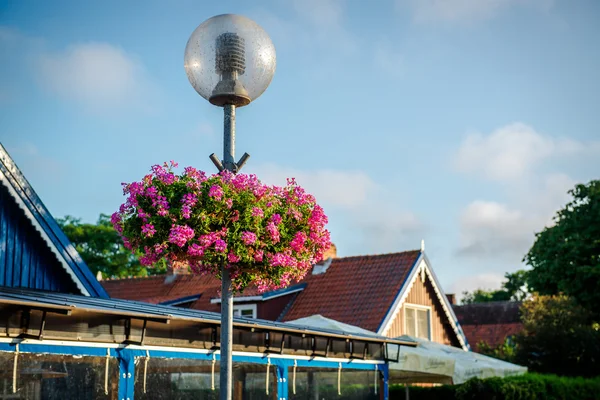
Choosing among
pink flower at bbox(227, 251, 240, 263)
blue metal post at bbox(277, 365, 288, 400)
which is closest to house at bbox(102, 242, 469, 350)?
blue metal post at bbox(277, 365, 288, 400)

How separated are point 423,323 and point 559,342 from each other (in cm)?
839

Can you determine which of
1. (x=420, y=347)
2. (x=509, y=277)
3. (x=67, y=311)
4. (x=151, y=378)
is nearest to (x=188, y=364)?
(x=151, y=378)

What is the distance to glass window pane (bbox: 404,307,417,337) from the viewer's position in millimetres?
31875

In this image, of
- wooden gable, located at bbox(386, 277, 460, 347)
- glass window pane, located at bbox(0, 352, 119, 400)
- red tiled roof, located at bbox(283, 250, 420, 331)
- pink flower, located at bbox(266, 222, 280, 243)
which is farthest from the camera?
wooden gable, located at bbox(386, 277, 460, 347)

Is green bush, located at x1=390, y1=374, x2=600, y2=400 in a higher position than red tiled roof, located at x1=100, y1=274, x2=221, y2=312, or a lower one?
lower

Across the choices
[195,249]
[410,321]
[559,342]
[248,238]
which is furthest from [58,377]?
[559,342]

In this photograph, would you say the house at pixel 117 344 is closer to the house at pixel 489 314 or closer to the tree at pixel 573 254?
the tree at pixel 573 254

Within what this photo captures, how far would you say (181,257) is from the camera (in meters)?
8.48

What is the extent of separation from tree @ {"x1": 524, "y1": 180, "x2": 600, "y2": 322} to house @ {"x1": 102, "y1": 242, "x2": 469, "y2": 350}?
12408mm

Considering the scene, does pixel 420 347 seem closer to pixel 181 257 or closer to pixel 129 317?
pixel 129 317

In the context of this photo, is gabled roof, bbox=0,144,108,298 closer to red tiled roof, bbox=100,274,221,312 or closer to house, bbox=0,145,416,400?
house, bbox=0,145,416,400

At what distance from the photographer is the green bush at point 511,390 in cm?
2327

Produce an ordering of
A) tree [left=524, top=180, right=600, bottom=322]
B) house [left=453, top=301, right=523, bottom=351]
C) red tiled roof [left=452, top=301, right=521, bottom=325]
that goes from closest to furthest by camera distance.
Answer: tree [left=524, top=180, right=600, bottom=322], house [left=453, top=301, right=523, bottom=351], red tiled roof [left=452, top=301, right=521, bottom=325]

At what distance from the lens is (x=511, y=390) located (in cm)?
2338
